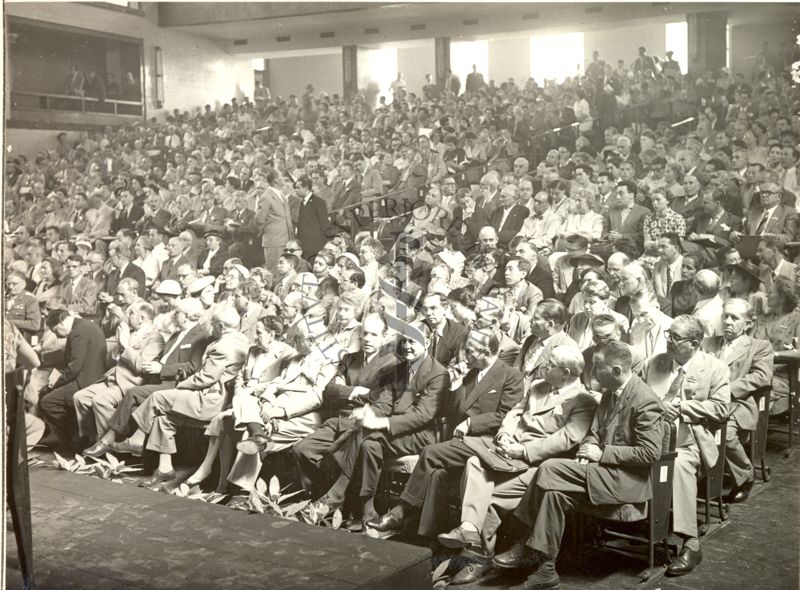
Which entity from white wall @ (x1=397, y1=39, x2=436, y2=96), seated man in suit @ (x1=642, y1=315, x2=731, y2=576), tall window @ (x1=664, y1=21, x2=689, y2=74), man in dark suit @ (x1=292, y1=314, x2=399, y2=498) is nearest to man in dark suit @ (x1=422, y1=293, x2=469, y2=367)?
man in dark suit @ (x1=292, y1=314, x2=399, y2=498)

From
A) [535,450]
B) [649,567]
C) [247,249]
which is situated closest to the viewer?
[649,567]

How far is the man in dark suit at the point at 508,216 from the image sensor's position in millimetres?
4848

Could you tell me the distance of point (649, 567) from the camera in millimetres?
4137

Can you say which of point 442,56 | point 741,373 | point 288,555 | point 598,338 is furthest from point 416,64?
point 288,555

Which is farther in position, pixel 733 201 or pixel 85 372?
pixel 85 372

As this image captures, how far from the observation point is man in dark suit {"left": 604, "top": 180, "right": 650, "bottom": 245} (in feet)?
14.8

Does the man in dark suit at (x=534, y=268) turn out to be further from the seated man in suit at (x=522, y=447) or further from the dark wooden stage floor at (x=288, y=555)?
the dark wooden stage floor at (x=288, y=555)

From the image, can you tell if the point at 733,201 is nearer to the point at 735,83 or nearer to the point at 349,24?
the point at 735,83

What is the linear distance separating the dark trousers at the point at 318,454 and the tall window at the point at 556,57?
91.3 inches

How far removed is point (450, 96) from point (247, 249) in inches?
68.4

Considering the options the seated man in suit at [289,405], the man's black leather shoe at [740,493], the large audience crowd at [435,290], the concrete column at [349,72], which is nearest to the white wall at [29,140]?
the large audience crowd at [435,290]

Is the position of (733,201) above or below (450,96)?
below

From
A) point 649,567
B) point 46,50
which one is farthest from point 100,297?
point 649,567

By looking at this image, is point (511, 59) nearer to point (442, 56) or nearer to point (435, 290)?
point (442, 56)
